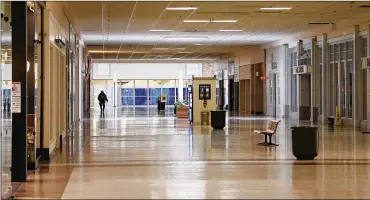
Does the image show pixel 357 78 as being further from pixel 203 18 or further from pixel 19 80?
pixel 19 80

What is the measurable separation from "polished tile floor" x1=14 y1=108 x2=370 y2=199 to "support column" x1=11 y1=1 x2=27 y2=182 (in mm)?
425

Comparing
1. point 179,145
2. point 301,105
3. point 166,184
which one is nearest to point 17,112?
point 166,184

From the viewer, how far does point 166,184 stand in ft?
35.1

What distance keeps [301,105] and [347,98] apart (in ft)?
21.1

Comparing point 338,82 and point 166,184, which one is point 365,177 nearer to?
point 166,184

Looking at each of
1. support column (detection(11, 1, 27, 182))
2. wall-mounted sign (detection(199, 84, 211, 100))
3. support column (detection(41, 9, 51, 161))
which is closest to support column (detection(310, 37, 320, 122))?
wall-mounted sign (detection(199, 84, 211, 100))

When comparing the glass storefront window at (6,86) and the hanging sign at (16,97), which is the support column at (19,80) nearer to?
the hanging sign at (16,97)

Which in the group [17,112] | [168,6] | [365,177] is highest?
[168,6]

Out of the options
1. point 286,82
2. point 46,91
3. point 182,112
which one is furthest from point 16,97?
point 286,82

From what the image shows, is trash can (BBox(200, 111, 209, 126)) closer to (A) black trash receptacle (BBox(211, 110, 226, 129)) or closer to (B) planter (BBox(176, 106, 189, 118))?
(A) black trash receptacle (BBox(211, 110, 226, 129))

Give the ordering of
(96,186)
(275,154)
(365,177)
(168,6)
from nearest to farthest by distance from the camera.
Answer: (96,186)
(365,177)
(275,154)
(168,6)

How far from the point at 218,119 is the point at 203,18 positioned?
414 centimetres

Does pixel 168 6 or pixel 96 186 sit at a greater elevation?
pixel 168 6

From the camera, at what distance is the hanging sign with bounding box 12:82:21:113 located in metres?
10.7
